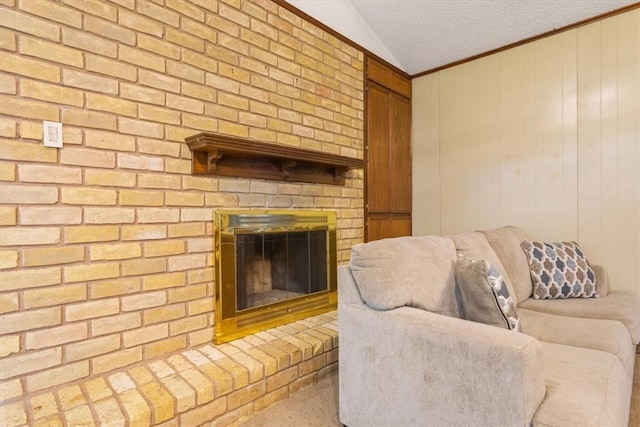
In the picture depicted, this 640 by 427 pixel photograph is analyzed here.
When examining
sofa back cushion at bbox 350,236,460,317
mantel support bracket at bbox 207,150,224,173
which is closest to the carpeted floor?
sofa back cushion at bbox 350,236,460,317

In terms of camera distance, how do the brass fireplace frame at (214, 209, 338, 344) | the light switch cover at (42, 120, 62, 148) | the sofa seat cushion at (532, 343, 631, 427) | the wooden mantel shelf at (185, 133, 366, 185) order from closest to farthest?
the sofa seat cushion at (532, 343, 631, 427) < the light switch cover at (42, 120, 62, 148) < the wooden mantel shelf at (185, 133, 366, 185) < the brass fireplace frame at (214, 209, 338, 344)

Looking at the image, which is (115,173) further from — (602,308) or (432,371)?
(602,308)

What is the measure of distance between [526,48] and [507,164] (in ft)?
3.35

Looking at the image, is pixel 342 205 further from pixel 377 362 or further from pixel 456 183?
pixel 377 362

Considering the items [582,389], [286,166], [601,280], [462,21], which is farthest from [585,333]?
[462,21]

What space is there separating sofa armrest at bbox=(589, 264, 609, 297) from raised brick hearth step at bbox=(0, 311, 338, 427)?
6.20 ft

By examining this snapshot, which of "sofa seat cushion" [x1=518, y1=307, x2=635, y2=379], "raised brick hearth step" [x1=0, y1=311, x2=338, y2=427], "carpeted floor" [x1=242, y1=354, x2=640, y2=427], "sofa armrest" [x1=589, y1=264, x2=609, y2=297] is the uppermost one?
"sofa armrest" [x1=589, y1=264, x2=609, y2=297]

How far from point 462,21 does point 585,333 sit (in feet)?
8.34

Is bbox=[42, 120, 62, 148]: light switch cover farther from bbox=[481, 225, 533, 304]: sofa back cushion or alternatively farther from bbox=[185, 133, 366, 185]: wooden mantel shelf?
bbox=[481, 225, 533, 304]: sofa back cushion

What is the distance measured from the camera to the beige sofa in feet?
3.24

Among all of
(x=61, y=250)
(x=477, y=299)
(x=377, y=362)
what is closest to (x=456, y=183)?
(x=477, y=299)

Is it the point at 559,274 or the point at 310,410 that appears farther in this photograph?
the point at 559,274

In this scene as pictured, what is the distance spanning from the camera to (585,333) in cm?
161

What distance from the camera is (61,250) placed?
143 centimetres
